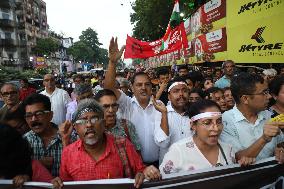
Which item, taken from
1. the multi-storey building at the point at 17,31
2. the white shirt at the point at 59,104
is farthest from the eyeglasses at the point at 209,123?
the multi-storey building at the point at 17,31

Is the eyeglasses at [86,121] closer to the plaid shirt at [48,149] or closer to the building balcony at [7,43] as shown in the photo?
the plaid shirt at [48,149]

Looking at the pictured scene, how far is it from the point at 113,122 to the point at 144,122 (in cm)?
63

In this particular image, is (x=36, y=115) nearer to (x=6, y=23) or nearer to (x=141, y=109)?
(x=141, y=109)

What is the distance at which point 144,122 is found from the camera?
14.4ft

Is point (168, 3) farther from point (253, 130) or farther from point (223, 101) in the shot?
point (253, 130)

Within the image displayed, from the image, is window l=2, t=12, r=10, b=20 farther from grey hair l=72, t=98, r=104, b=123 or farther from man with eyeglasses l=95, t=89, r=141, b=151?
grey hair l=72, t=98, r=104, b=123

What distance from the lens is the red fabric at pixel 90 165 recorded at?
113 inches

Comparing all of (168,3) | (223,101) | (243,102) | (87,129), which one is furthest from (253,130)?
(168,3)

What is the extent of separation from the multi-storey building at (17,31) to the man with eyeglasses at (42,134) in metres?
52.8

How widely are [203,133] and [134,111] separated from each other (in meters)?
1.67

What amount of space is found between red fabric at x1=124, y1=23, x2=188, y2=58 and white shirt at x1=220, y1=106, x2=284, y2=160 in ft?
21.6

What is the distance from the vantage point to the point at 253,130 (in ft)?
10.5

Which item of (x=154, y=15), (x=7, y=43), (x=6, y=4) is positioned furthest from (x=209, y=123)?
(x=6, y=4)

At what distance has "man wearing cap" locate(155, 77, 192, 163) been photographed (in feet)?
12.5
